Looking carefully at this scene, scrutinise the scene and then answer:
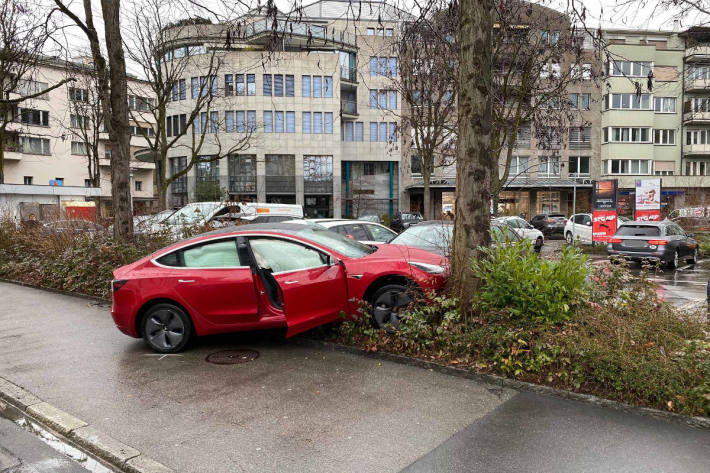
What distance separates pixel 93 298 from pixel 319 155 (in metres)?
39.5

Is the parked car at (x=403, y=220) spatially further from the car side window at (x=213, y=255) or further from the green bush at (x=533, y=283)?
the green bush at (x=533, y=283)

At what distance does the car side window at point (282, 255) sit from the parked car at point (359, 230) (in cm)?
493

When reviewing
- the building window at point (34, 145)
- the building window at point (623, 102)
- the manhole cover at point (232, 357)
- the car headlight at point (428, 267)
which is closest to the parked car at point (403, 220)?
the building window at point (623, 102)

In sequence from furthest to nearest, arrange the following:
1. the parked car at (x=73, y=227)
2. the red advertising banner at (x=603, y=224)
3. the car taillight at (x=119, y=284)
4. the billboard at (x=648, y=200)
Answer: the billboard at (x=648, y=200)
the red advertising banner at (x=603, y=224)
the parked car at (x=73, y=227)
the car taillight at (x=119, y=284)

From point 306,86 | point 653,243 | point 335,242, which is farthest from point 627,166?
point 335,242

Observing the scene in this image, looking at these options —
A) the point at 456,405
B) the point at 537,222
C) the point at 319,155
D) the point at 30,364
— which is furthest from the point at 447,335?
the point at 319,155

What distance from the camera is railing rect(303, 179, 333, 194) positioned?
1962 inches

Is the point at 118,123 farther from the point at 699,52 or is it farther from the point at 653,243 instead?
the point at 699,52

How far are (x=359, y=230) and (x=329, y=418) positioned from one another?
7868mm

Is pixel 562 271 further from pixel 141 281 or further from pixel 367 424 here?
pixel 141 281

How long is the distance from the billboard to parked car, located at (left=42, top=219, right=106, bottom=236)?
21.7 metres

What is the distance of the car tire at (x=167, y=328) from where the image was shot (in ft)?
21.6

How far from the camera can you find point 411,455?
380 cm

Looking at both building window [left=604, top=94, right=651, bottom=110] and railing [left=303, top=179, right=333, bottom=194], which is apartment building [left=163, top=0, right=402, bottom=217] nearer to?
railing [left=303, top=179, right=333, bottom=194]
